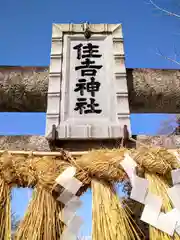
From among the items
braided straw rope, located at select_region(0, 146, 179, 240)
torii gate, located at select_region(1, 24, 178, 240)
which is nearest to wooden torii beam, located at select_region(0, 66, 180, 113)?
torii gate, located at select_region(1, 24, 178, 240)

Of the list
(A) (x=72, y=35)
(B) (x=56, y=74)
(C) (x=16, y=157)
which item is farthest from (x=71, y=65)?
(C) (x=16, y=157)

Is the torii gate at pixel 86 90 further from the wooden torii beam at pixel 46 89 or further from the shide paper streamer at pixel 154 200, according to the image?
the shide paper streamer at pixel 154 200

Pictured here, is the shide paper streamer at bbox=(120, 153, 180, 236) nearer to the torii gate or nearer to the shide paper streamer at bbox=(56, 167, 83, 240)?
the shide paper streamer at bbox=(56, 167, 83, 240)

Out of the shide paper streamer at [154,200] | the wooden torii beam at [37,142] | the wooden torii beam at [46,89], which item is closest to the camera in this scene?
the shide paper streamer at [154,200]

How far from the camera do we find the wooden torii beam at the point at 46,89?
2.06 meters

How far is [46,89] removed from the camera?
6.79 feet

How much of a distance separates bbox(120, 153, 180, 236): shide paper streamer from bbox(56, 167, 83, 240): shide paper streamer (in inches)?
8.1

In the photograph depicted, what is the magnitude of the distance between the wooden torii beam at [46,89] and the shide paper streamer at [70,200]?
1102mm

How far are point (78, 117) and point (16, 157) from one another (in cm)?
77

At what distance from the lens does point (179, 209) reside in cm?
106

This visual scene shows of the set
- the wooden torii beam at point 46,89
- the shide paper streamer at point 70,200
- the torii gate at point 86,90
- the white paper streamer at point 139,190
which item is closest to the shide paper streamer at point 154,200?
the white paper streamer at point 139,190

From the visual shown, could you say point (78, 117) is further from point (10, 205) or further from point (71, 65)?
point (10, 205)

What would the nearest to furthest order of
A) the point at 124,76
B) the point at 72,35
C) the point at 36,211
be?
1. the point at 36,211
2. the point at 124,76
3. the point at 72,35

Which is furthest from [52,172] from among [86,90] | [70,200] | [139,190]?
[86,90]
